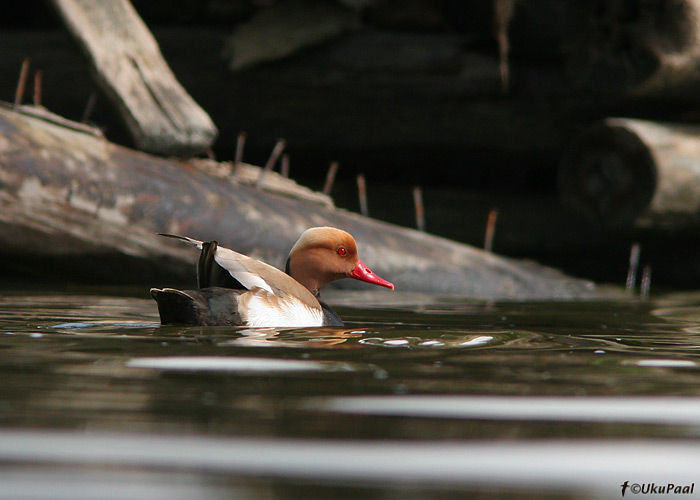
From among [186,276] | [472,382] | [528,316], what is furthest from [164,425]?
[186,276]

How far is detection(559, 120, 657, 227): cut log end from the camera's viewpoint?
719 cm

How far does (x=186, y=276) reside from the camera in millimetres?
6664

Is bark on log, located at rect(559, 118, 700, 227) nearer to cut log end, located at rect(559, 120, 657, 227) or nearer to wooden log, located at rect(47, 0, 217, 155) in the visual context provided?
cut log end, located at rect(559, 120, 657, 227)

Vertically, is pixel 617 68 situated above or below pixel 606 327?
above

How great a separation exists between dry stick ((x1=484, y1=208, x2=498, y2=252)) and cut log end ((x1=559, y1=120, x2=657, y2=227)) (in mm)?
574

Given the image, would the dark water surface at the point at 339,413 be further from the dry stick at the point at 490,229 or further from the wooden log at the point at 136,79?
the dry stick at the point at 490,229

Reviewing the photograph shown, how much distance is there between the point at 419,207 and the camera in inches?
314

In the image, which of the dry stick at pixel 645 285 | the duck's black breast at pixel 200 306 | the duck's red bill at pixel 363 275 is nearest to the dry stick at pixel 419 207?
the dry stick at pixel 645 285

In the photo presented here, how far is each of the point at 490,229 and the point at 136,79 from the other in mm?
2767

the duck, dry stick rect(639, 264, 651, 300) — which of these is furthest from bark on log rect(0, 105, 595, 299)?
the duck

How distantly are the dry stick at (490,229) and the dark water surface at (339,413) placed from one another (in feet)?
12.5

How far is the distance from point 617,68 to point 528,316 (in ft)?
8.19

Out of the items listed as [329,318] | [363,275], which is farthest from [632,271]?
[329,318]

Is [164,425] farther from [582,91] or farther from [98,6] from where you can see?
[582,91]
